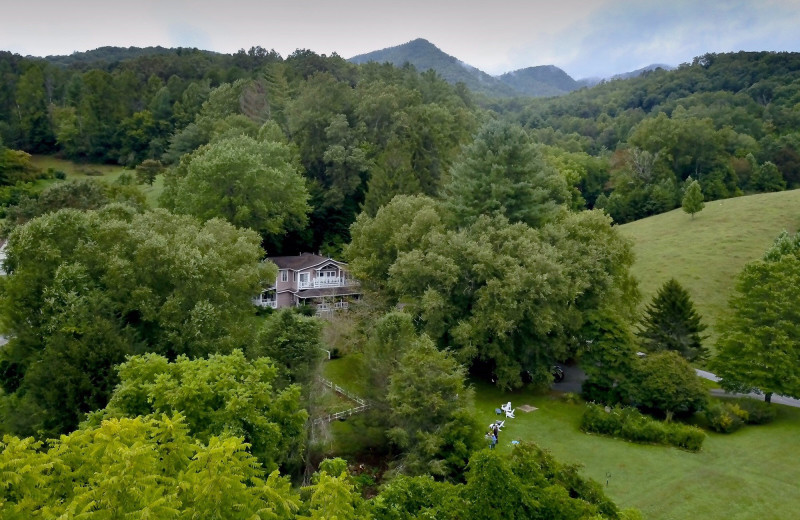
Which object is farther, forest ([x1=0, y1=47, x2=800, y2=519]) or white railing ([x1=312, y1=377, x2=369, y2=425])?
white railing ([x1=312, y1=377, x2=369, y2=425])

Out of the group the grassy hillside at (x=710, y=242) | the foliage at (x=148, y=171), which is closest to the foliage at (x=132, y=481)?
the grassy hillside at (x=710, y=242)

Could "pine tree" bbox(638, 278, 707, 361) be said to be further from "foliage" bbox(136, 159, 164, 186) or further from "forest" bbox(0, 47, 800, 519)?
"foliage" bbox(136, 159, 164, 186)

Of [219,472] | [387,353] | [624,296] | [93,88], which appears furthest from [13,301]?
[93,88]

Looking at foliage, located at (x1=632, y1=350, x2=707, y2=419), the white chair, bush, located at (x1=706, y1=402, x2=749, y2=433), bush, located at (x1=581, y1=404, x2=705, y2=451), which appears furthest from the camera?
foliage, located at (x1=632, y1=350, x2=707, y2=419)

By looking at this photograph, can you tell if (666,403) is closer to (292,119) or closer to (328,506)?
(328,506)

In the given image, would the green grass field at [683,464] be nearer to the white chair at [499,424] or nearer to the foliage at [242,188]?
the white chair at [499,424]

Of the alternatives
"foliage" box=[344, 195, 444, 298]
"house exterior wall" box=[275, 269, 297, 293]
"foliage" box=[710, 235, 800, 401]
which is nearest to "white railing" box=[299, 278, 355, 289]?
"house exterior wall" box=[275, 269, 297, 293]
